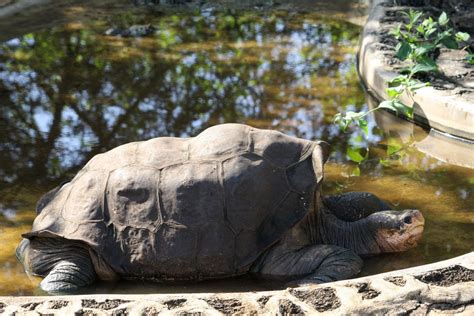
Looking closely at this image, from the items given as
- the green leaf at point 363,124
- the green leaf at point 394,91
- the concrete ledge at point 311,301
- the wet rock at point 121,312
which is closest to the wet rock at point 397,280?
the concrete ledge at point 311,301

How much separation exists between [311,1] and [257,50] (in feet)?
13.1

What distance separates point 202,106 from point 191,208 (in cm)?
341

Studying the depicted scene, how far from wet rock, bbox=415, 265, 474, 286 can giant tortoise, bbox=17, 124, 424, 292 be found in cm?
74

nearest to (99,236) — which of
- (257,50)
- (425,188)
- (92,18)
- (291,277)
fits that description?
(291,277)

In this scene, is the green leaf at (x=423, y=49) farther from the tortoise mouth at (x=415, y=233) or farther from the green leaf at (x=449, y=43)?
the tortoise mouth at (x=415, y=233)

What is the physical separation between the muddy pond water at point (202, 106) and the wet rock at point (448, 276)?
0.84 metres

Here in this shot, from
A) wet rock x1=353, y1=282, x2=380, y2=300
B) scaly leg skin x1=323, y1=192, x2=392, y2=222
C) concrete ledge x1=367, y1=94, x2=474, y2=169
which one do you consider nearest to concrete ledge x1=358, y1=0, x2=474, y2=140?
concrete ledge x1=367, y1=94, x2=474, y2=169

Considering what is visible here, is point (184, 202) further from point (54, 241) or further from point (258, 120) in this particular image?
point (258, 120)

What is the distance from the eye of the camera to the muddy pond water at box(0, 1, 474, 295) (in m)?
6.11

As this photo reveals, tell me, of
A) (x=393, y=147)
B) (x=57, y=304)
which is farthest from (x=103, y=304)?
(x=393, y=147)

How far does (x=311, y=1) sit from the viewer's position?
14570mm

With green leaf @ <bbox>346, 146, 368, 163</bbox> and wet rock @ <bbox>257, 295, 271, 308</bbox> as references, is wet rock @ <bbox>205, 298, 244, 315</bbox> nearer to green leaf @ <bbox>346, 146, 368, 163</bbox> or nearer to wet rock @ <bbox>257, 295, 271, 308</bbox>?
wet rock @ <bbox>257, 295, 271, 308</bbox>

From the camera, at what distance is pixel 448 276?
4566 mm

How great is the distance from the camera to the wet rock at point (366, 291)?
4344 millimetres
